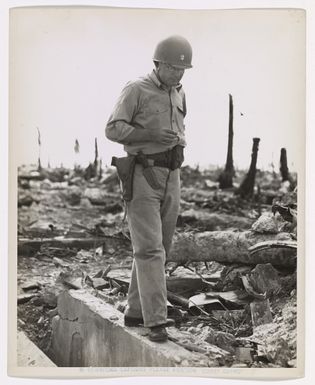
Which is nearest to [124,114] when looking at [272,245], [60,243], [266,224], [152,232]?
[152,232]

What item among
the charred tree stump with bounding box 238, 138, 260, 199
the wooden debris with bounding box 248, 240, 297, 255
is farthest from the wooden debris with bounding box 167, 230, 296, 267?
the charred tree stump with bounding box 238, 138, 260, 199

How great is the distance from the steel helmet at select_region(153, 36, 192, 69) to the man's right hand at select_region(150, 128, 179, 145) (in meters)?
0.43

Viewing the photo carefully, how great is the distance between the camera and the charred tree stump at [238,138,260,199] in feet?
19.2

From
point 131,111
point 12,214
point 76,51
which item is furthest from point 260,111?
point 12,214

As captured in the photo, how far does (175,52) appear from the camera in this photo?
5578 mm

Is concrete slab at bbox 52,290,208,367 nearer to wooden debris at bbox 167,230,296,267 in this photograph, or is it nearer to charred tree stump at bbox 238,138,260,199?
wooden debris at bbox 167,230,296,267

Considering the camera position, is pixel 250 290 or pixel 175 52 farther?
pixel 250 290

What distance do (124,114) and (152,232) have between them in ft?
2.59

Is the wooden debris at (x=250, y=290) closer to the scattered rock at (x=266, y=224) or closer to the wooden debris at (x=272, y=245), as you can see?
the wooden debris at (x=272, y=245)

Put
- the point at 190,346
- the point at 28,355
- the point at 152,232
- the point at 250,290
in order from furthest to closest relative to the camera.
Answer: the point at 250,290 < the point at 28,355 < the point at 190,346 < the point at 152,232

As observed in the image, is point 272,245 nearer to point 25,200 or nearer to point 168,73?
point 168,73

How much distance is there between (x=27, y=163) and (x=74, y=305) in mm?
1032

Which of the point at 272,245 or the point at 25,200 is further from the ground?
the point at 25,200

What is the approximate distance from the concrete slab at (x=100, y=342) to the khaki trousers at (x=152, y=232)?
0.61 ft
